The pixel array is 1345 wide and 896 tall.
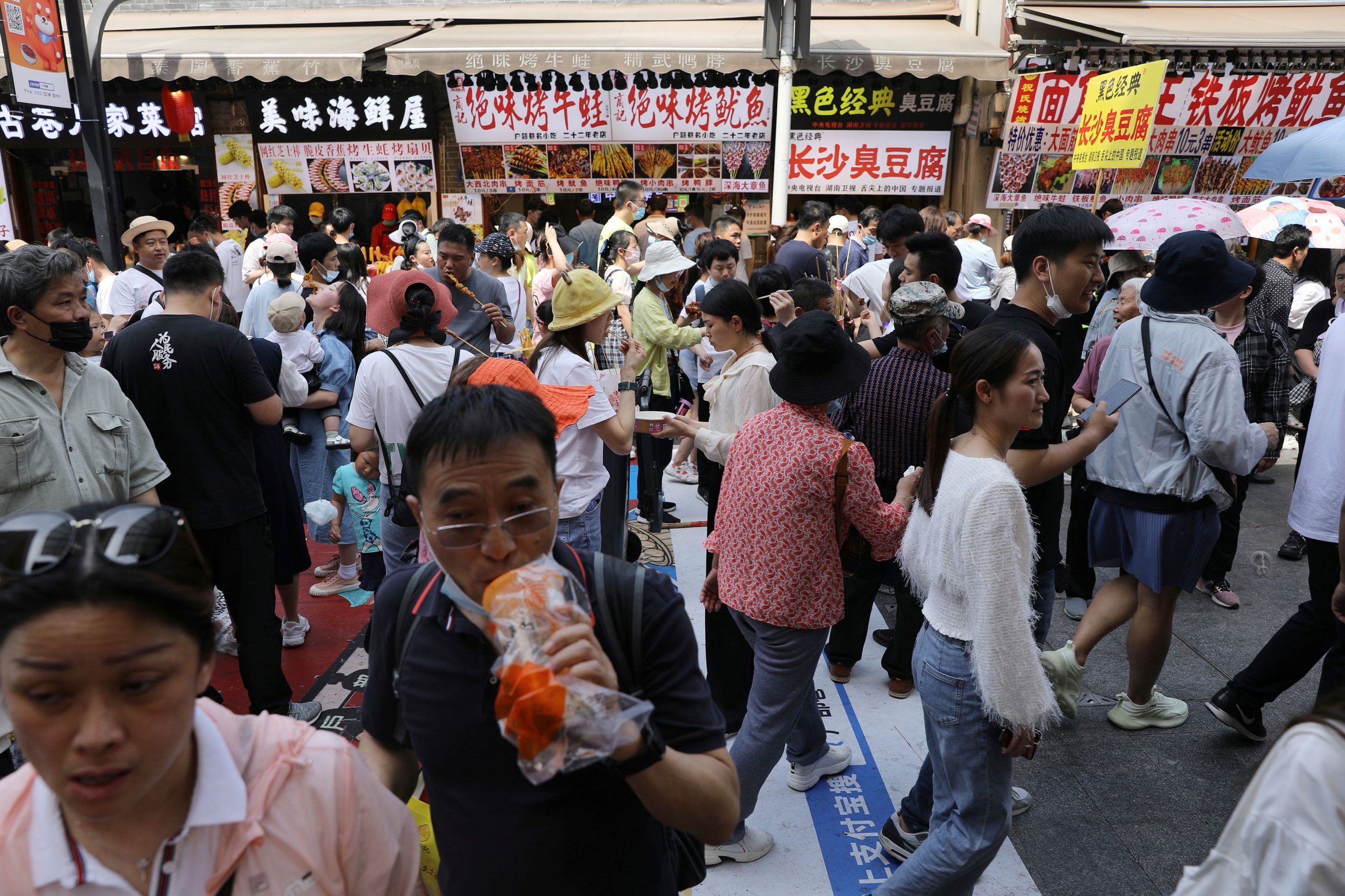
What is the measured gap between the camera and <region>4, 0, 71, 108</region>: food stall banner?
22.2ft

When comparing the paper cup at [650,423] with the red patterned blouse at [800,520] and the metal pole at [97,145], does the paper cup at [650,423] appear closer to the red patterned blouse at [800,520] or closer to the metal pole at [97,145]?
the red patterned blouse at [800,520]

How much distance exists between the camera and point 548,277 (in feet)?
25.9

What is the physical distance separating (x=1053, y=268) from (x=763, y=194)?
8.95 m

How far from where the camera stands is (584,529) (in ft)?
12.5

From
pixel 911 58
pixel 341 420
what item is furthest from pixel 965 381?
pixel 911 58

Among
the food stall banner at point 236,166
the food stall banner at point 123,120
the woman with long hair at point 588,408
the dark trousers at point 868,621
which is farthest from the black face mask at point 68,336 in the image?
the food stall banner at point 123,120

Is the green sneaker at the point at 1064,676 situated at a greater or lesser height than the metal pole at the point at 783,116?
lesser

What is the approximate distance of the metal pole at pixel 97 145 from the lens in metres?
7.59

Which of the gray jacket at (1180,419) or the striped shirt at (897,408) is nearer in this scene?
the gray jacket at (1180,419)

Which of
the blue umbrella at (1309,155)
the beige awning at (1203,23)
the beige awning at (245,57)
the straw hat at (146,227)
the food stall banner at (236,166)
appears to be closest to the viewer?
the straw hat at (146,227)

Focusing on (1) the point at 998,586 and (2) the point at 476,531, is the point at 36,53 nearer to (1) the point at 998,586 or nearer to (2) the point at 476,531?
(2) the point at 476,531

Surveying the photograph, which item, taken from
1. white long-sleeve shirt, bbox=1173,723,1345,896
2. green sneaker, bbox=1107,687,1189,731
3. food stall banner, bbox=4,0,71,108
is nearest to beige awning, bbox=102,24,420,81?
food stall banner, bbox=4,0,71,108

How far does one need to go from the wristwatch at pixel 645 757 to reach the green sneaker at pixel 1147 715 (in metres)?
3.36

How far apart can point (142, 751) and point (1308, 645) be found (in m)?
3.92
